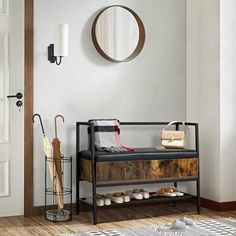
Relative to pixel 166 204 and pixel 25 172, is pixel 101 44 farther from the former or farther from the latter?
pixel 166 204

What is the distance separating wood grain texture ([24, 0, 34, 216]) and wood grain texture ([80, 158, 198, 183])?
45cm

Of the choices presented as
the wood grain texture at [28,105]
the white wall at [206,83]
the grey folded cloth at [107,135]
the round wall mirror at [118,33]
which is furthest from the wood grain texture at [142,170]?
the round wall mirror at [118,33]

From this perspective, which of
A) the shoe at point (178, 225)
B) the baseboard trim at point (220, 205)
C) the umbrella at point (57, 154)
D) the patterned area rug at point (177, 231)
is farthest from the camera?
the baseboard trim at point (220, 205)

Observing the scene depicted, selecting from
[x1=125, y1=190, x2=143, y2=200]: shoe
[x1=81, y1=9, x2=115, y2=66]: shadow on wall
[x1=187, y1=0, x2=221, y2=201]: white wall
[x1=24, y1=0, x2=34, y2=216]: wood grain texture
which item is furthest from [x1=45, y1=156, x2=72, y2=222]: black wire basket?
[x1=187, y1=0, x2=221, y2=201]: white wall

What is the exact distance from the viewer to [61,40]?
162 inches

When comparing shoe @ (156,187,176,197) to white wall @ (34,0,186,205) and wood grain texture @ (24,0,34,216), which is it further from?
wood grain texture @ (24,0,34,216)

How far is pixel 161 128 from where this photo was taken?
480cm

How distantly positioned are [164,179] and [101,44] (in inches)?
50.9

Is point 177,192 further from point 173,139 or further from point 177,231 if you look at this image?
point 177,231

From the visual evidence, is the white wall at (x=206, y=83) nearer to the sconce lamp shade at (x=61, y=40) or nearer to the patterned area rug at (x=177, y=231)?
the patterned area rug at (x=177, y=231)

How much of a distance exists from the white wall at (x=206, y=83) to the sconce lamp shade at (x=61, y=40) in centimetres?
137

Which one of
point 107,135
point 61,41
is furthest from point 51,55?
point 107,135

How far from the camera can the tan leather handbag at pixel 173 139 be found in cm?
443

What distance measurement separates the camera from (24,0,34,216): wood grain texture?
166 inches
